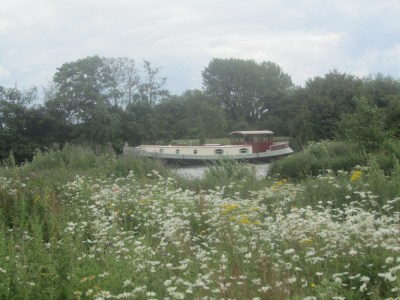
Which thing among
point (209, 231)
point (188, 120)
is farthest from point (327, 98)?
point (209, 231)

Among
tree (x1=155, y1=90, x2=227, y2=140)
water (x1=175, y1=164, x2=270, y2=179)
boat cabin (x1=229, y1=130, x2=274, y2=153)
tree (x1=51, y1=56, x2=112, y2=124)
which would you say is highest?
tree (x1=51, y1=56, x2=112, y2=124)

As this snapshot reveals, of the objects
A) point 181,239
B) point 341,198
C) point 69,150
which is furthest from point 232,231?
point 69,150

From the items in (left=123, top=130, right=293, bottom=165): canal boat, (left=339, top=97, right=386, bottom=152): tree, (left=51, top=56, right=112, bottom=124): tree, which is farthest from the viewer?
(left=51, top=56, right=112, bottom=124): tree

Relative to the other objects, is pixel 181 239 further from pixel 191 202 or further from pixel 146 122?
pixel 146 122

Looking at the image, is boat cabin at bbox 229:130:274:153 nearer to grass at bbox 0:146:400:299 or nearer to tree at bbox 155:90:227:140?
tree at bbox 155:90:227:140

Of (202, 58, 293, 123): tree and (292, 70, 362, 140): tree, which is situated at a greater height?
(202, 58, 293, 123): tree

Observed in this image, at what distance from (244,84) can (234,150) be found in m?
37.1

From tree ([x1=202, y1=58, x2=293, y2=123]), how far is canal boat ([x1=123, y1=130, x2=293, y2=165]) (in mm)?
30261

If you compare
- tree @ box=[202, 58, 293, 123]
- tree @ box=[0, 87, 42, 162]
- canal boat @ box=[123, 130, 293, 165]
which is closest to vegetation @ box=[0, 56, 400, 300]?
canal boat @ box=[123, 130, 293, 165]

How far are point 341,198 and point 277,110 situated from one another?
5259 cm

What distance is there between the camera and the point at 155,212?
251 inches

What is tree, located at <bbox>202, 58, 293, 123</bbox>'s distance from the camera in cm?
6606

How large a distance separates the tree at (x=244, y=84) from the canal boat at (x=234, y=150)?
30261 millimetres

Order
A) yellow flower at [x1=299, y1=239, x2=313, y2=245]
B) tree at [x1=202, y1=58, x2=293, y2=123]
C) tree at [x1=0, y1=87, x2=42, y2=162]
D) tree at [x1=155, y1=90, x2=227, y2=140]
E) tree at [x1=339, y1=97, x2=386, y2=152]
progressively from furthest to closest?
tree at [x1=202, y1=58, x2=293, y2=123] → tree at [x1=155, y1=90, x2=227, y2=140] → tree at [x1=0, y1=87, x2=42, y2=162] → tree at [x1=339, y1=97, x2=386, y2=152] → yellow flower at [x1=299, y1=239, x2=313, y2=245]
